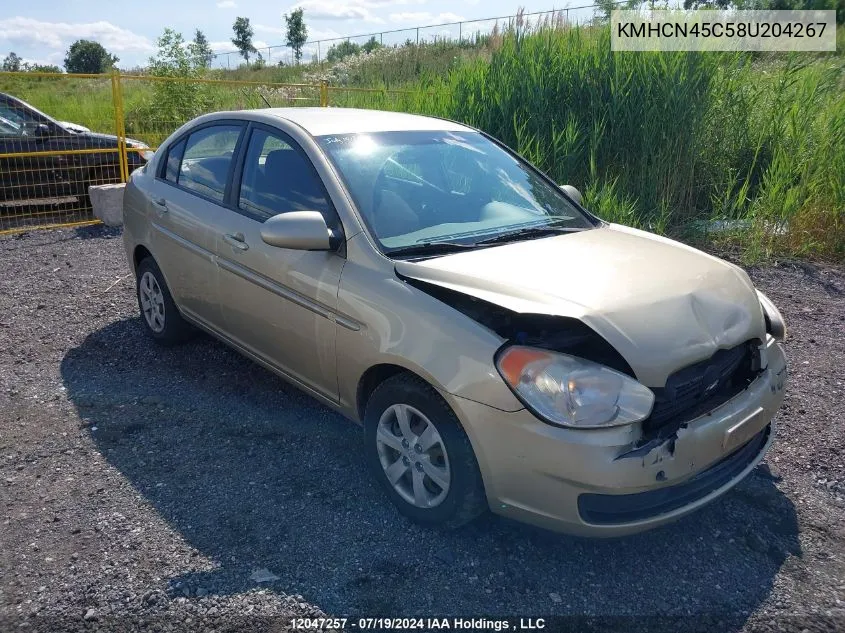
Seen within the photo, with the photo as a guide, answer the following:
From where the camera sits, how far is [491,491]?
8.67 feet

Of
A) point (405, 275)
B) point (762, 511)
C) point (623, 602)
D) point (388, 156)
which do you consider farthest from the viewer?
point (388, 156)

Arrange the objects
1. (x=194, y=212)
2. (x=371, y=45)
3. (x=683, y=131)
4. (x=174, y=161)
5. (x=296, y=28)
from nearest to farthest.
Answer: (x=194, y=212) → (x=174, y=161) → (x=683, y=131) → (x=371, y=45) → (x=296, y=28)

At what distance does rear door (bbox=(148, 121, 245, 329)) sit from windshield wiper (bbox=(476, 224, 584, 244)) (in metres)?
1.60

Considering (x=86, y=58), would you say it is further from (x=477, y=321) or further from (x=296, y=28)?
(x=477, y=321)

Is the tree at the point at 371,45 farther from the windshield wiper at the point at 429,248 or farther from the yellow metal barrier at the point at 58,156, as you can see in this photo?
the windshield wiper at the point at 429,248

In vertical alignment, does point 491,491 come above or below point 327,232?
below

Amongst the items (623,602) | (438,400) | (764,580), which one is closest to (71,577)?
(438,400)

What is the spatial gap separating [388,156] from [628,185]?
16.2 feet

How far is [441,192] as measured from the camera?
11.7ft

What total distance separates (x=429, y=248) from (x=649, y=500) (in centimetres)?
142

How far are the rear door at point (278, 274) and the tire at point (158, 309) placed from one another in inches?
35.1

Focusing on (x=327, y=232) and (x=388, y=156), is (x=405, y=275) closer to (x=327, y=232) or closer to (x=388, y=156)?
(x=327, y=232)

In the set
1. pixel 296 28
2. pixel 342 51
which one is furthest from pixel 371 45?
pixel 296 28

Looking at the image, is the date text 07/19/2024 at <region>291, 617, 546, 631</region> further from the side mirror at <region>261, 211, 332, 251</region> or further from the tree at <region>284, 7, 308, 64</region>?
the tree at <region>284, 7, 308, 64</region>
